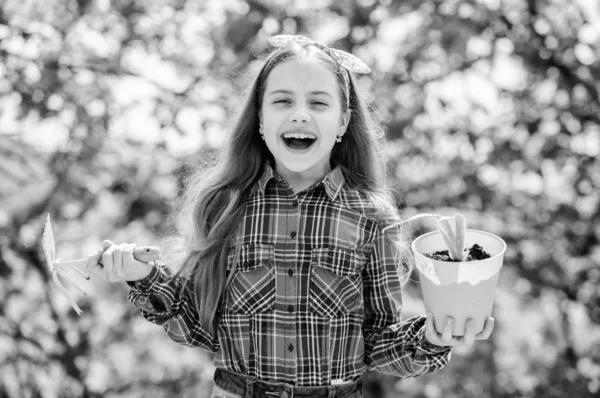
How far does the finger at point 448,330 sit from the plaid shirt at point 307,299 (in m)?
0.13

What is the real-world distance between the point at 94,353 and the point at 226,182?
1.90 m

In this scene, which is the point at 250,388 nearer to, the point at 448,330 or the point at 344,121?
the point at 448,330

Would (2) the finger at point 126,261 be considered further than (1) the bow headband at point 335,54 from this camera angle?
No

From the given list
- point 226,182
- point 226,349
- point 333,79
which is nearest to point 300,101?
point 333,79

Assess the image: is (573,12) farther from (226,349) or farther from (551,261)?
(226,349)

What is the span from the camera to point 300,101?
1.81m

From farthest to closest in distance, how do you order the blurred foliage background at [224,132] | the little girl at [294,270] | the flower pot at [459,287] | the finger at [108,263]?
the blurred foliage background at [224,132], the little girl at [294,270], the finger at [108,263], the flower pot at [459,287]

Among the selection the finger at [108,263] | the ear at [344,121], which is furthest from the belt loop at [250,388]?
the ear at [344,121]

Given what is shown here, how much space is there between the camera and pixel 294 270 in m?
1.79

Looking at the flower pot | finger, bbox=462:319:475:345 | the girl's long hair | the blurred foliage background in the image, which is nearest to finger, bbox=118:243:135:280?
the girl's long hair

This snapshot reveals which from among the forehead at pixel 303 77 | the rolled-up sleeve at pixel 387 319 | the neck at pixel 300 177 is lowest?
the rolled-up sleeve at pixel 387 319

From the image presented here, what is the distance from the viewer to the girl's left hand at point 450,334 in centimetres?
154

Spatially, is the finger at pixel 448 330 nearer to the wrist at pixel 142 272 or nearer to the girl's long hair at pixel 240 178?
the girl's long hair at pixel 240 178

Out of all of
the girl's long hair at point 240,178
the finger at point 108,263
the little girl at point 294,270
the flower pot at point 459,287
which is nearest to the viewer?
the flower pot at point 459,287
